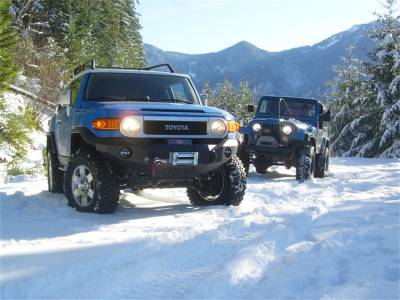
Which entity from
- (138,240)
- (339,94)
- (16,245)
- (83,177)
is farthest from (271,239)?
(339,94)

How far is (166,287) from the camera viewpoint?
3170mm

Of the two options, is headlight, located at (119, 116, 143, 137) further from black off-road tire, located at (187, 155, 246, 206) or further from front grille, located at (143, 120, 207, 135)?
black off-road tire, located at (187, 155, 246, 206)

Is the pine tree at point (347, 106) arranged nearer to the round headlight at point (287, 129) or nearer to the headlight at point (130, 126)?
the round headlight at point (287, 129)

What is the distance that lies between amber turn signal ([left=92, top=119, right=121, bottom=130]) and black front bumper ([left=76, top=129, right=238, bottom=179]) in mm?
128

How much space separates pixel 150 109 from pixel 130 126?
331mm

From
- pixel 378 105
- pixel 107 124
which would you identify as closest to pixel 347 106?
pixel 378 105

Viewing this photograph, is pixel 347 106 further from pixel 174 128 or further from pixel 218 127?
pixel 174 128

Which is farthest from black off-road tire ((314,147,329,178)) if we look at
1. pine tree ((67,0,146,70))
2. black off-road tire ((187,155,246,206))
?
pine tree ((67,0,146,70))

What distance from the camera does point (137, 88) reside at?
6617mm

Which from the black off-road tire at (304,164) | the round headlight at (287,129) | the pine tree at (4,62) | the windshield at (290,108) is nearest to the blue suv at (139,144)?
the black off-road tire at (304,164)

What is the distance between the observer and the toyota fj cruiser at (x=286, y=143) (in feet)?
34.8

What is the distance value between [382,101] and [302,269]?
24.0 metres

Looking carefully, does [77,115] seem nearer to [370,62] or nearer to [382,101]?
[382,101]

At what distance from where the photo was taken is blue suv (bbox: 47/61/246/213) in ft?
18.2
